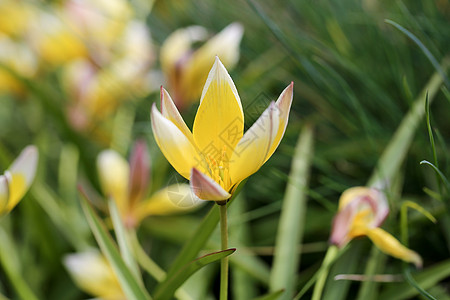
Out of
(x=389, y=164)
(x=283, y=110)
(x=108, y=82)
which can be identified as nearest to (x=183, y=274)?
(x=283, y=110)

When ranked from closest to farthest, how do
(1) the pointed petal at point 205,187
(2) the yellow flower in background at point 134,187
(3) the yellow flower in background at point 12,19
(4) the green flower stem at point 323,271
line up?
(1) the pointed petal at point 205,187 < (4) the green flower stem at point 323,271 < (2) the yellow flower in background at point 134,187 < (3) the yellow flower in background at point 12,19

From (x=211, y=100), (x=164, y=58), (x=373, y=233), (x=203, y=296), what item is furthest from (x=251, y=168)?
(x=164, y=58)

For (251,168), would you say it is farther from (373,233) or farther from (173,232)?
(173,232)

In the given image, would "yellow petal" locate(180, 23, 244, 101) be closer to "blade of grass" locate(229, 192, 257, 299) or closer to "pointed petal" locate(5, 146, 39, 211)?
"blade of grass" locate(229, 192, 257, 299)

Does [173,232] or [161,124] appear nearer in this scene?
[161,124]

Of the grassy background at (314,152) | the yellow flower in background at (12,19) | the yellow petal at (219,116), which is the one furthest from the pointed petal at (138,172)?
the yellow flower in background at (12,19)

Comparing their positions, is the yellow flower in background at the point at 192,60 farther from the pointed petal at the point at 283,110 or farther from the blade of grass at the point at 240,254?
the pointed petal at the point at 283,110
